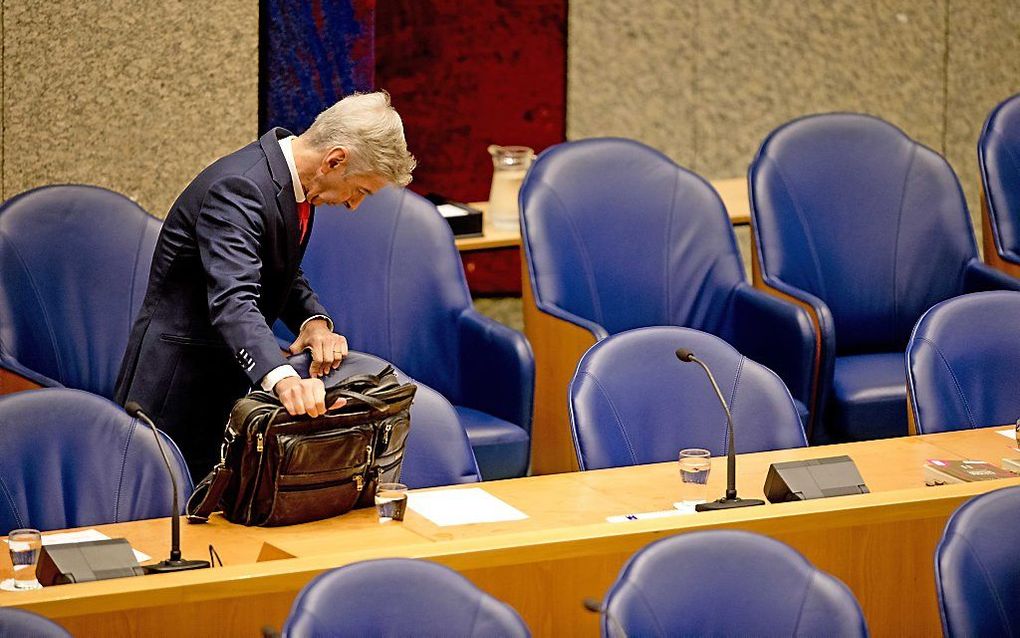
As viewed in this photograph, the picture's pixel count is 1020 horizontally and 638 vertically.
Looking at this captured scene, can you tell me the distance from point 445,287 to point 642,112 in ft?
5.79

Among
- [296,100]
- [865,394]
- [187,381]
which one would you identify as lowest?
[865,394]

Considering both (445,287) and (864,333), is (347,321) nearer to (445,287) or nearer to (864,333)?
(445,287)

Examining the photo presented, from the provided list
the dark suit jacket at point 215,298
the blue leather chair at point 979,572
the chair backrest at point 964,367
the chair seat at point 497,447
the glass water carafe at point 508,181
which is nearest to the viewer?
the blue leather chair at point 979,572

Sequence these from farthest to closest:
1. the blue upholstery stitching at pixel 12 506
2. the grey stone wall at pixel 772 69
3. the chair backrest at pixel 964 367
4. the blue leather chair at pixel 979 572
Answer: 1. the grey stone wall at pixel 772 69
2. the chair backrest at pixel 964 367
3. the blue upholstery stitching at pixel 12 506
4. the blue leather chair at pixel 979 572

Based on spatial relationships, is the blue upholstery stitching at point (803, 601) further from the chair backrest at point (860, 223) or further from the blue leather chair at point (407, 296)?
the chair backrest at point (860, 223)

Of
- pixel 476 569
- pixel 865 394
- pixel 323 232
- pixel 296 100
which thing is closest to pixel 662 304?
pixel 865 394

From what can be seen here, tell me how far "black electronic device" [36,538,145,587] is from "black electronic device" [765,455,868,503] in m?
1.17

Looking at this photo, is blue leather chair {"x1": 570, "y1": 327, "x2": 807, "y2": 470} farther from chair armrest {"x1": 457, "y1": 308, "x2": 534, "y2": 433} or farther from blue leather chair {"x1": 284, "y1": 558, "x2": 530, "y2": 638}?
blue leather chair {"x1": 284, "y1": 558, "x2": 530, "y2": 638}

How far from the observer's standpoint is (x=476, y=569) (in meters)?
2.79

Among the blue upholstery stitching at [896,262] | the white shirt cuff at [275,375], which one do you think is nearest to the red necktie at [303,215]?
the white shirt cuff at [275,375]

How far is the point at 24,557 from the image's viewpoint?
2.68 m

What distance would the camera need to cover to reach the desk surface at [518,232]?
15.8 ft

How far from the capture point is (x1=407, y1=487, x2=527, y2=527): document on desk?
3023 mm

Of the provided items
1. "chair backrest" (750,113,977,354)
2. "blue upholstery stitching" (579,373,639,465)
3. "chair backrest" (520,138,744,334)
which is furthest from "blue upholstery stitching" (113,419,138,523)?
"chair backrest" (750,113,977,354)
